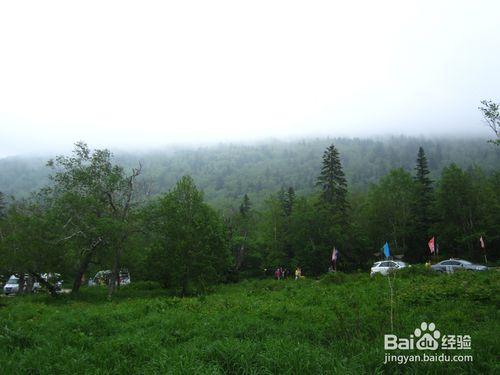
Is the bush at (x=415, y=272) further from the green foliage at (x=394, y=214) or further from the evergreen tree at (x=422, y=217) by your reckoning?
the evergreen tree at (x=422, y=217)

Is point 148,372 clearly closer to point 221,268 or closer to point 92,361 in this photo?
point 92,361

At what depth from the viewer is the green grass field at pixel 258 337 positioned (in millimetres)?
7098

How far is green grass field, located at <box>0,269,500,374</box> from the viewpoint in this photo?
7.10 meters

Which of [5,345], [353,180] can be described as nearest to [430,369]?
[5,345]

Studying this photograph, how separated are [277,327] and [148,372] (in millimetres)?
4266

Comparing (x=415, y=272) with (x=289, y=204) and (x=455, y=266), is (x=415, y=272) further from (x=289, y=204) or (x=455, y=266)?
(x=289, y=204)

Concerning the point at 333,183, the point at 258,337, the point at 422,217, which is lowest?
the point at 422,217

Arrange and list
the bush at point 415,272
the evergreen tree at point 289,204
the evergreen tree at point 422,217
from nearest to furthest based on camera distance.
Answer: the bush at point 415,272, the evergreen tree at point 422,217, the evergreen tree at point 289,204

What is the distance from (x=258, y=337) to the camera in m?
9.48

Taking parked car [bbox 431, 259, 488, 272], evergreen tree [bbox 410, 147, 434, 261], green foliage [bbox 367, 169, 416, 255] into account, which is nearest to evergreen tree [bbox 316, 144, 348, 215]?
green foliage [bbox 367, 169, 416, 255]

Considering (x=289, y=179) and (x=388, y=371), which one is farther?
(x=289, y=179)

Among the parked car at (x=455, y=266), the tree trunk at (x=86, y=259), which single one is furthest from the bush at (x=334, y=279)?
the tree trunk at (x=86, y=259)

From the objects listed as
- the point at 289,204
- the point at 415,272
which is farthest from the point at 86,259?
the point at 289,204

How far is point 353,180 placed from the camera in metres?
159
